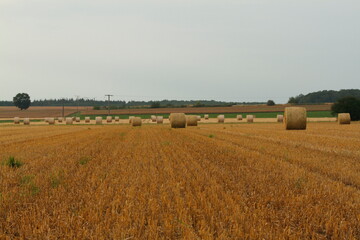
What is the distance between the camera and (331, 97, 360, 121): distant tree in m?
53.8

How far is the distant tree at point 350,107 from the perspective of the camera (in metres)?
53.8

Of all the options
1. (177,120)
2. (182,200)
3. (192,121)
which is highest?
(177,120)

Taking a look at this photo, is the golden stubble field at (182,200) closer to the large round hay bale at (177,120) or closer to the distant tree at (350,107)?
the large round hay bale at (177,120)

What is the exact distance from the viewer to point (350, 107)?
178ft

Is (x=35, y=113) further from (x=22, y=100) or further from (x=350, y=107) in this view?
(x=350, y=107)

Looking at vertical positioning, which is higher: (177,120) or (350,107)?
(350,107)

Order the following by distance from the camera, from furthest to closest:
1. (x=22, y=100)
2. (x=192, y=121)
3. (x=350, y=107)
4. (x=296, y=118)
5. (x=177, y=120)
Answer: (x=22, y=100)
(x=350, y=107)
(x=192, y=121)
(x=177, y=120)
(x=296, y=118)

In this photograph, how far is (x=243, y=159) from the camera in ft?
32.7

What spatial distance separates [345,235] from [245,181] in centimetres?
292

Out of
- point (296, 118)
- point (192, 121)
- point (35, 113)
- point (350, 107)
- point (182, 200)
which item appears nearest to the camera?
point (182, 200)

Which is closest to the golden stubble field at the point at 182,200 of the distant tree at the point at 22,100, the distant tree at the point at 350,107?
the distant tree at the point at 350,107

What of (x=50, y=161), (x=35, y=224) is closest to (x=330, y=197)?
(x=35, y=224)

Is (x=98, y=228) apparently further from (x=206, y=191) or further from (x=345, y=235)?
(x=345, y=235)

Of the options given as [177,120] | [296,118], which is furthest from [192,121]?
[296,118]
